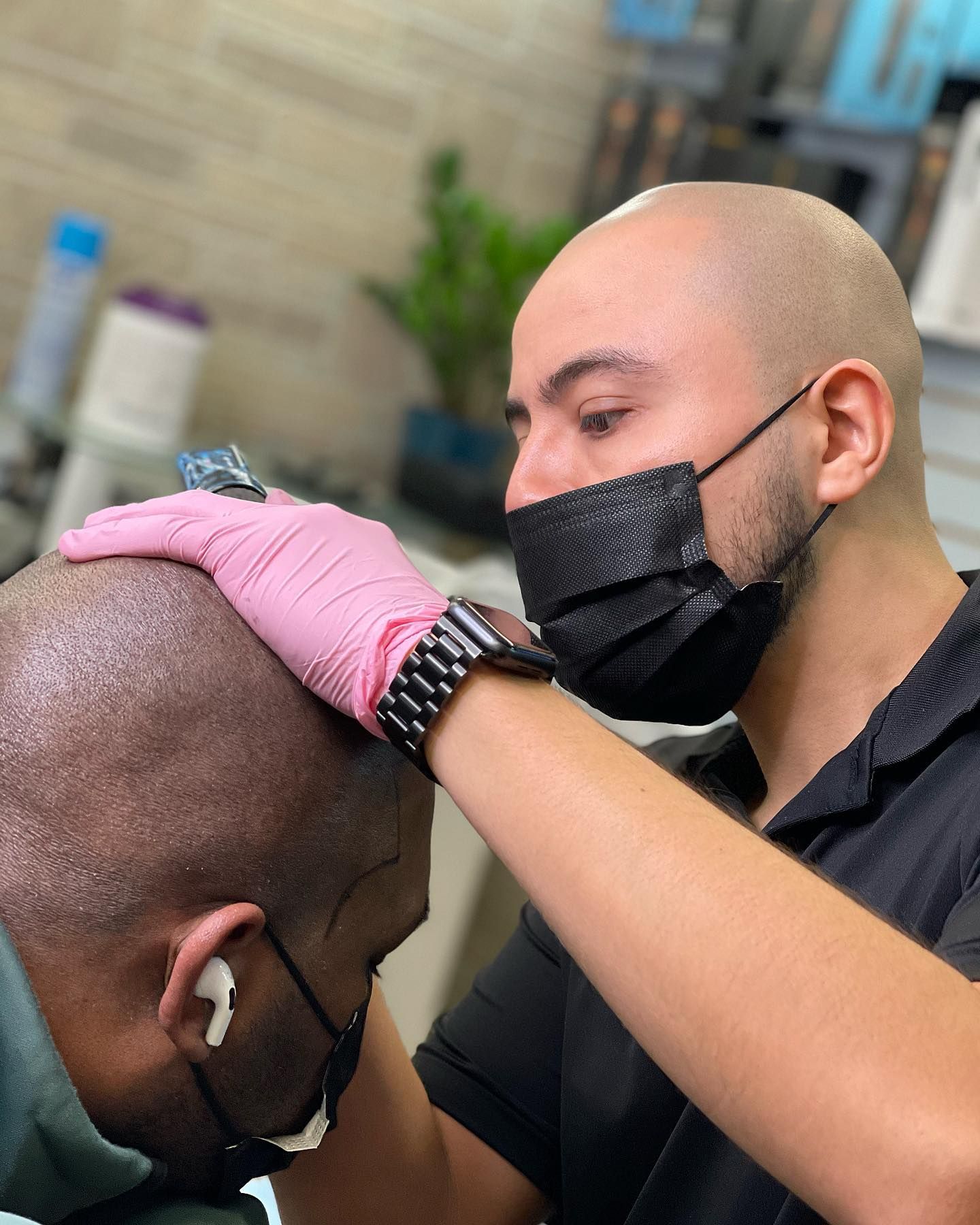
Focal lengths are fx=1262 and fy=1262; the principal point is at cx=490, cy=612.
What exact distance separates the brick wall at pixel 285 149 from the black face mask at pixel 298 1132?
240cm

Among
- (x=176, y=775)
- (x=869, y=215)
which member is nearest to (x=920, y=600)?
(x=176, y=775)

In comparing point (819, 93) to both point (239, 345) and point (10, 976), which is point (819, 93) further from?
point (10, 976)

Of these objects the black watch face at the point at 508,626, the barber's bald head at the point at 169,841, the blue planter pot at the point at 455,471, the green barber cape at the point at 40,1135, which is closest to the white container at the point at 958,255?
the blue planter pot at the point at 455,471

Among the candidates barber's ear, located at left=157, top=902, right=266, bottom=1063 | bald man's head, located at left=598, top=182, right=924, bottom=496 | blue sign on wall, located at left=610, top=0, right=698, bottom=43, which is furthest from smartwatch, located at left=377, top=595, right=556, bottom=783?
blue sign on wall, located at left=610, top=0, right=698, bottom=43

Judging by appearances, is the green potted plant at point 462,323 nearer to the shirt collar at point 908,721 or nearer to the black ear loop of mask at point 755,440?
the black ear loop of mask at point 755,440

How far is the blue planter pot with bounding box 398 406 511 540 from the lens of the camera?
10.4 feet

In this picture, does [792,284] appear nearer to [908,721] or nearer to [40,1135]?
[908,721]

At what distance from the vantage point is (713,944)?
34.0 inches

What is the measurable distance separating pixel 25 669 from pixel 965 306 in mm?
2391

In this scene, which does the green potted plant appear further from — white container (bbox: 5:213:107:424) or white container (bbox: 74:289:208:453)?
white container (bbox: 5:213:107:424)

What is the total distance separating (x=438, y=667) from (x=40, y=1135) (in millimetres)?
447

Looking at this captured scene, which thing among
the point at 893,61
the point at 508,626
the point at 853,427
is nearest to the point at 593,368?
the point at 853,427

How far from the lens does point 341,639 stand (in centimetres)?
106

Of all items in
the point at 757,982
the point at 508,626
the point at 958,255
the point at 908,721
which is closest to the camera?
the point at 757,982
